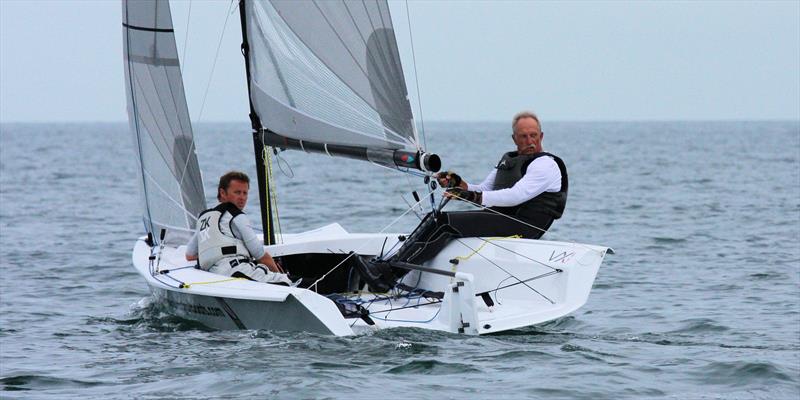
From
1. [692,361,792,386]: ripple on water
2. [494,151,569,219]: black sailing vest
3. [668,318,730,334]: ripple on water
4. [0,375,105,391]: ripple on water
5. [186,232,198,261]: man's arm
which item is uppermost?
[494,151,569,219]: black sailing vest

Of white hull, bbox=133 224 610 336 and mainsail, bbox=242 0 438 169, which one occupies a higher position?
mainsail, bbox=242 0 438 169

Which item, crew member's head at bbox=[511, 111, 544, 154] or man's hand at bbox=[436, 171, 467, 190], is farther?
crew member's head at bbox=[511, 111, 544, 154]

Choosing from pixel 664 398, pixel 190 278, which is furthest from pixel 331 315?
pixel 664 398

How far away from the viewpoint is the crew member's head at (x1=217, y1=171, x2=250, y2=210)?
781 centimetres

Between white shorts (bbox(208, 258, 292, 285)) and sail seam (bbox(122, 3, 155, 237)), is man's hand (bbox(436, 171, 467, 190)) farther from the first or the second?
sail seam (bbox(122, 3, 155, 237))

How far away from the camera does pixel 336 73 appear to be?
8492 millimetres

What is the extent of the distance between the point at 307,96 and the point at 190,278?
64.5 inches

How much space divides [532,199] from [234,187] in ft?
6.62

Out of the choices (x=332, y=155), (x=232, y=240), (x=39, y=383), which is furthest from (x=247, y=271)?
(x=39, y=383)

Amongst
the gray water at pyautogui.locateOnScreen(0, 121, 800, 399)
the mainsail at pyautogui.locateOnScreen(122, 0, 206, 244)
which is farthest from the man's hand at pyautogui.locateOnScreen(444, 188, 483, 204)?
the mainsail at pyautogui.locateOnScreen(122, 0, 206, 244)

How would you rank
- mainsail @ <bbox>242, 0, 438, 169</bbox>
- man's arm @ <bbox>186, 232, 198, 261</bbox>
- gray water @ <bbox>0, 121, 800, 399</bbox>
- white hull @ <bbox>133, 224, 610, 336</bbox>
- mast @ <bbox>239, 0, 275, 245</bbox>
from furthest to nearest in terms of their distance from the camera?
mast @ <bbox>239, 0, 275, 245</bbox> < mainsail @ <bbox>242, 0, 438, 169</bbox> < man's arm @ <bbox>186, 232, 198, 261</bbox> < white hull @ <bbox>133, 224, 610, 336</bbox> < gray water @ <bbox>0, 121, 800, 399</bbox>

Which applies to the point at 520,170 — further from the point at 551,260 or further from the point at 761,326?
the point at 761,326

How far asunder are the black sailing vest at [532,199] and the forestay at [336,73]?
0.68m

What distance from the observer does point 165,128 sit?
9.42 m
